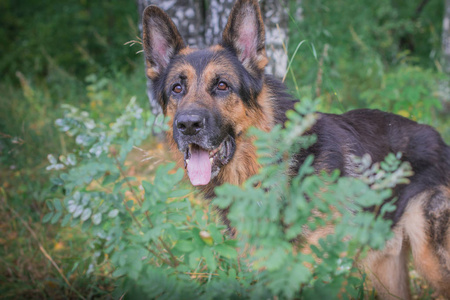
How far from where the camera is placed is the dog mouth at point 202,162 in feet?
9.53

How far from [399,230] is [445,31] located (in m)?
7.27

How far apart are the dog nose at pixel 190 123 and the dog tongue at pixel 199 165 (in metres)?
0.21

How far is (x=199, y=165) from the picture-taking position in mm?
2930

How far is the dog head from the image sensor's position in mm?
2840

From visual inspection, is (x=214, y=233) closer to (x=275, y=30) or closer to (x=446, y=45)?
(x=275, y=30)

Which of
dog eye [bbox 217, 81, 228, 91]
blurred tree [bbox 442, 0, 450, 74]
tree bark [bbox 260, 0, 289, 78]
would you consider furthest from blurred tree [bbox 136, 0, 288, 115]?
blurred tree [bbox 442, 0, 450, 74]

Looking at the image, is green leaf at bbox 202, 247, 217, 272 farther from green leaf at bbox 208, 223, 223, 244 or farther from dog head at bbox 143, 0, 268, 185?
dog head at bbox 143, 0, 268, 185

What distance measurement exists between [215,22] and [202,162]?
2.93m

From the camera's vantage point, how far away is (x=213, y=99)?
3.06m

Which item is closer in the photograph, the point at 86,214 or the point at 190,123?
the point at 86,214

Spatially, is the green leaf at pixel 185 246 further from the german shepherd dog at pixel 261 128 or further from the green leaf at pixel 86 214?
the german shepherd dog at pixel 261 128

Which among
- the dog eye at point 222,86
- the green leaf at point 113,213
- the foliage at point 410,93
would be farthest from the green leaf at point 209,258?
the foliage at point 410,93

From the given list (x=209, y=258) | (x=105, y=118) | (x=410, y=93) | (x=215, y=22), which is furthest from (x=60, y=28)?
(x=209, y=258)

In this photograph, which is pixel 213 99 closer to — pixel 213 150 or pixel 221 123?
pixel 221 123
